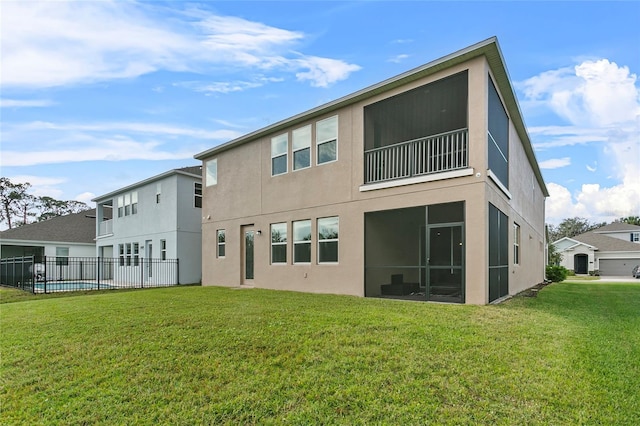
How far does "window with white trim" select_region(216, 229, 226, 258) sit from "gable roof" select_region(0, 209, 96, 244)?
1830cm

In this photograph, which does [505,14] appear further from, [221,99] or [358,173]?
[221,99]

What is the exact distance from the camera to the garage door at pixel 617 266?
127 feet

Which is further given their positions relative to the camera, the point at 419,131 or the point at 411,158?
the point at 419,131

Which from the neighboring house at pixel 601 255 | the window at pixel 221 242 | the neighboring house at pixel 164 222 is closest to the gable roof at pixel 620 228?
the neighboring house at pixel 601 255

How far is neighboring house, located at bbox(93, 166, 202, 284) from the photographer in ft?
67.6

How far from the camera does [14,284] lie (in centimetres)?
1984

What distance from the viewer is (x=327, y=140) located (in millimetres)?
12781

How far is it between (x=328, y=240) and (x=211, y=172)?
781 cm

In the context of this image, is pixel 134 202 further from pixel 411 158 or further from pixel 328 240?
pixel 411 158

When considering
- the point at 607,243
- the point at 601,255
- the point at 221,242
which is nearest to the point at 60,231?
the point at 221,242

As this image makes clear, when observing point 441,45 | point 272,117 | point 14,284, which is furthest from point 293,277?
point 14,284

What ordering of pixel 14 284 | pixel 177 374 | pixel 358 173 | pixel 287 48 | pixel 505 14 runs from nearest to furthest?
pixel 177 374 → pixel 505 14 → pixel 358 173 → pixel 287 48 → pixel 14 284

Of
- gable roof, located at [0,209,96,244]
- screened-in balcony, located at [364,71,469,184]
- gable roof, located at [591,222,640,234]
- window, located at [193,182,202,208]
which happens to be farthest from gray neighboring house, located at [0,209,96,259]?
gable roof, located at [591,222,640,234]

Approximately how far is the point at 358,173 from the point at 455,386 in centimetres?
807
